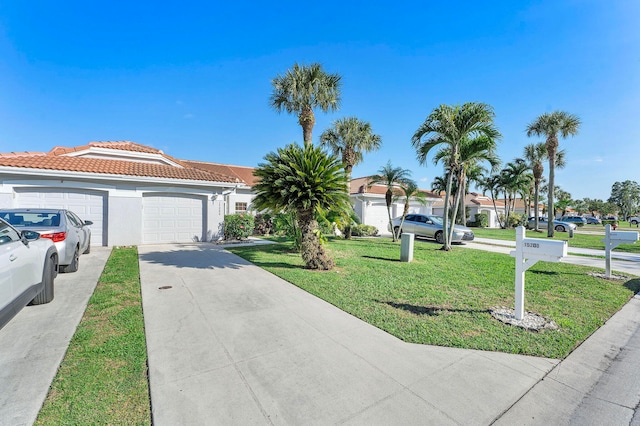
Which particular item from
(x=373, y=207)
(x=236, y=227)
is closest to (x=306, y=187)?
(x=236, y=227)

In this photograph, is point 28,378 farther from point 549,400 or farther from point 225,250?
point 225,250

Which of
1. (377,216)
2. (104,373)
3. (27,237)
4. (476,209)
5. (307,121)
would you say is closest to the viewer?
(104,373)

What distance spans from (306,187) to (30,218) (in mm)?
6464

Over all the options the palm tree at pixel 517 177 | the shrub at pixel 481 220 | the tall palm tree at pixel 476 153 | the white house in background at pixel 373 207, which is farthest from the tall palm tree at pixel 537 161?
the tall palm tree at pixel 476 153

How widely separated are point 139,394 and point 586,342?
17.7ft

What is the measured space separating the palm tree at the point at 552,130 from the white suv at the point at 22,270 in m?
26.1

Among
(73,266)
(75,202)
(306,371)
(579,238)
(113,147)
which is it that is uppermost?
(113,147)

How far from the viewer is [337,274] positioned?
718 cm

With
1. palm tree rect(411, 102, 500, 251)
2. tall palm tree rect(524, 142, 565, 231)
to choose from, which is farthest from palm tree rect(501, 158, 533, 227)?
palm tree rect(411, 102, 500, 251)

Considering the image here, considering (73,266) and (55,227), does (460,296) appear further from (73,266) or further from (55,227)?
(73,266)

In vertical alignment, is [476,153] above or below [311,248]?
above

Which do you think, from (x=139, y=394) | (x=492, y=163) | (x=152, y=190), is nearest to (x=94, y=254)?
(x=152, y=190)

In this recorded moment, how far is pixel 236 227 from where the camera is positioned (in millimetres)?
13438

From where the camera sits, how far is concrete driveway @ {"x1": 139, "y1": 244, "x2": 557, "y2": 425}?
2393mm
